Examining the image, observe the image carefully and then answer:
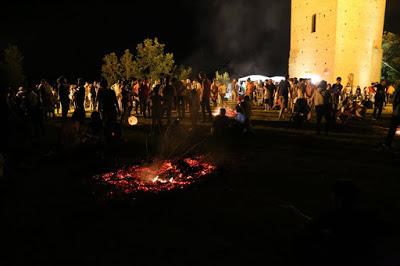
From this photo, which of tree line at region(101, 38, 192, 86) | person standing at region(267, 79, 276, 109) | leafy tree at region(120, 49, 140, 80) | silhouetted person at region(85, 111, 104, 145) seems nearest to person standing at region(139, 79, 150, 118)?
person standing at region(267, 79, 276, 109)

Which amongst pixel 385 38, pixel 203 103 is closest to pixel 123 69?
pixel 385 38

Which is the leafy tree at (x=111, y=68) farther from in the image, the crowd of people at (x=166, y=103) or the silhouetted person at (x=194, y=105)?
the silhouetted person at (x=194, y=105)

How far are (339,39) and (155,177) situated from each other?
3058cm

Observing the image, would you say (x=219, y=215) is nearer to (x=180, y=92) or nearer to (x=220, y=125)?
(x=220, y=125)

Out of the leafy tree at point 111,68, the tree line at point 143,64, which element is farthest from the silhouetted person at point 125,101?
the leafy tree at point 111,68

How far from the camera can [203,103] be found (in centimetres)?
1631

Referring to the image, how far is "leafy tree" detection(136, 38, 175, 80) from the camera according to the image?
5556 centimetres

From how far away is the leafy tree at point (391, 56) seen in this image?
51250 mm

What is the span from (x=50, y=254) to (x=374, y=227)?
3.48m

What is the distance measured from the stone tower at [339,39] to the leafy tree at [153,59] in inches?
893

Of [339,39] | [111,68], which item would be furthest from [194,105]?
[111,68]

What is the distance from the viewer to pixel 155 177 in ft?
26.0

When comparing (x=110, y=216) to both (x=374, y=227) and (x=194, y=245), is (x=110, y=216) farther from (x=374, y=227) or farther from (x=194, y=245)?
(x=374, y=227)

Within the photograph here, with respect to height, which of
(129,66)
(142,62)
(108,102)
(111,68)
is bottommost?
(108,102)
